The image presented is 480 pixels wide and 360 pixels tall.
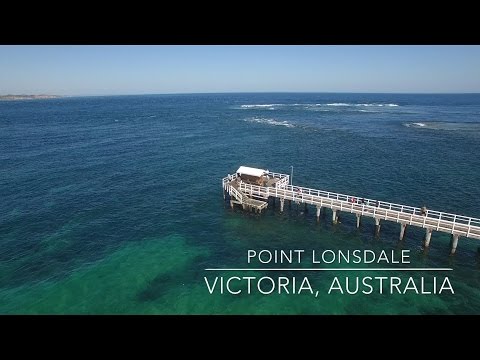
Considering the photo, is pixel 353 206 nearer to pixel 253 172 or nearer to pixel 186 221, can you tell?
pixel 253 172

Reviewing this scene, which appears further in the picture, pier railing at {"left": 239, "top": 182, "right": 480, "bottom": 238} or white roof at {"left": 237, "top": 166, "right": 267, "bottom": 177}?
white roof at {"left": 237, "top": 166, "right": 267, "bottom": 177}

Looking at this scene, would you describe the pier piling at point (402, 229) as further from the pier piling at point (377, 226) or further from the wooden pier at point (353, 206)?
the pier piling at point (377, 226)

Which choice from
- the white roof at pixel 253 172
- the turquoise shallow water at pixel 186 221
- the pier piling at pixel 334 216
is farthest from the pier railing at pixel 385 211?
the turquoise shallow water at pixel 186 221

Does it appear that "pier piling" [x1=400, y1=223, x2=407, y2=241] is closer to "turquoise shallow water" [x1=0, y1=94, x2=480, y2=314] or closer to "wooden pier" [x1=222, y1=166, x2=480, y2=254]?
"wooden pier" [x1=222, y1=166, x2=480, y2=254]

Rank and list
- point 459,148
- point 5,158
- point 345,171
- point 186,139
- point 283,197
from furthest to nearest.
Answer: point 186,139, point 459,148, point 5,158, point 345,171, point 283,197

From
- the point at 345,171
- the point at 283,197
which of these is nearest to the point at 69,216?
the point at 283,197

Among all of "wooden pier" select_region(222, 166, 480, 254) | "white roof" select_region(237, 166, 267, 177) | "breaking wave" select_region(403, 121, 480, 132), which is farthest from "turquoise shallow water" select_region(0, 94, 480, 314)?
"breaking wave" select_region(403, 121, 480, 132)
